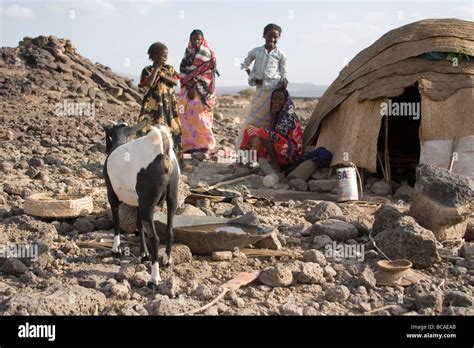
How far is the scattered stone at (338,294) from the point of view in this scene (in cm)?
369

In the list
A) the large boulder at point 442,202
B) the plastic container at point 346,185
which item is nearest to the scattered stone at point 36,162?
the plastic container at point 346,185

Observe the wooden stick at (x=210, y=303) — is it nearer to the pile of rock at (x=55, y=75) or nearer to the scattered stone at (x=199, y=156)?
the scattered stone at (x=199, y=156)

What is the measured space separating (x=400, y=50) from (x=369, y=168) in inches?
62.7

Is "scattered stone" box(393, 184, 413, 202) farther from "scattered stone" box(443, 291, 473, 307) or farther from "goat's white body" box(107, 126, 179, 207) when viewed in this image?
"goat's white body" box(107, 126, 179, 207)

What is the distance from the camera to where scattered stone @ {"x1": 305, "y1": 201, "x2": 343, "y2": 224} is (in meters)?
5.55

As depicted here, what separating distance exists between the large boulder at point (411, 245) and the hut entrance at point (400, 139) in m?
3.05

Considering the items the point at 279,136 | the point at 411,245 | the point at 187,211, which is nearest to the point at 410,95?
the point at 279,136

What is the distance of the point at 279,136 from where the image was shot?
7949mm

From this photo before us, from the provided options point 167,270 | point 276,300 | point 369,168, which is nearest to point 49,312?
point 167,270

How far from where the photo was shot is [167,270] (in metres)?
4.09

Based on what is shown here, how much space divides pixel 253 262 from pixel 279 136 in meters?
3.81

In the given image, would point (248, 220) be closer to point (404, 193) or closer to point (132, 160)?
point (132, 160)

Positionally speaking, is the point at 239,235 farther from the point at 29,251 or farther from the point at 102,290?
the point at 29,251

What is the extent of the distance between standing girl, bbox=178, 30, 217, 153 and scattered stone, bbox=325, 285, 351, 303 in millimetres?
5634
